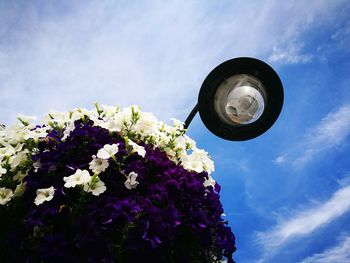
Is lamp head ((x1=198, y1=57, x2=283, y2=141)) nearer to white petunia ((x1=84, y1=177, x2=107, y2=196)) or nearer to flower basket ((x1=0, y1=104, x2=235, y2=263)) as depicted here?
flower basket ((x1=0, y1=104, x2=235, y2=263))

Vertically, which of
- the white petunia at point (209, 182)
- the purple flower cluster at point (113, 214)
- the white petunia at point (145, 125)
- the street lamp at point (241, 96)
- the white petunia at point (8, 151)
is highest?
the street lamp at point (241, 96)

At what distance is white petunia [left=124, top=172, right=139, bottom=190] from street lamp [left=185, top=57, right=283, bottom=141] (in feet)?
4.12

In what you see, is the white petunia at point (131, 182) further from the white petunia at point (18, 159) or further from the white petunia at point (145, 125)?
the white petunia at point (18, 159)

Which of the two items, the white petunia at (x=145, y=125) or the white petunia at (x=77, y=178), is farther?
the white petunia at (x=145, y=125)

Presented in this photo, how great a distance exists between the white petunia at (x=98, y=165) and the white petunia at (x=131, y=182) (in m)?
0.17

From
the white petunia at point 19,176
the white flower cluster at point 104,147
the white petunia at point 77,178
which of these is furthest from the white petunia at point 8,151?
the white petunia at point 77,178

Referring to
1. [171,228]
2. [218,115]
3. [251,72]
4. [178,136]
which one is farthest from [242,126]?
[171,228]

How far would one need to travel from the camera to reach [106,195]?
2.12 meters

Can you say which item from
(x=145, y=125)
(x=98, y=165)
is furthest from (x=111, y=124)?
(x=98, y=165)

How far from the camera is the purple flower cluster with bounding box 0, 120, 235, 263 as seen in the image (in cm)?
190

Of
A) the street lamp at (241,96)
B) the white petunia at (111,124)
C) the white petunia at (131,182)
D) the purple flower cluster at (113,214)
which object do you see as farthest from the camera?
the street lamp at (241,96)

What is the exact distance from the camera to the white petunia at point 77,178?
2002 millimetres

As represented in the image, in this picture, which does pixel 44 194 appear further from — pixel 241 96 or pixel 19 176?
pixel 241 96

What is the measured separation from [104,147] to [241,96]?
1503mm
